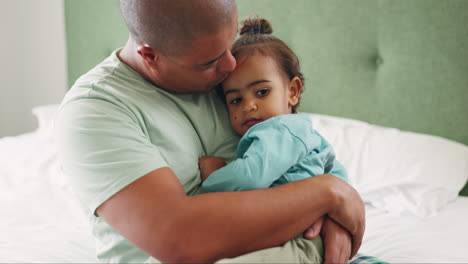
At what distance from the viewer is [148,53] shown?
0.96m

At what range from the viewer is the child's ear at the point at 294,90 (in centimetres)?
120

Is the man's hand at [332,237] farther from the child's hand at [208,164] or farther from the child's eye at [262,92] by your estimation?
the child's eye at [262,92]

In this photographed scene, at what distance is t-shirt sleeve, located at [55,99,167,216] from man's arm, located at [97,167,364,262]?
2 centimetres

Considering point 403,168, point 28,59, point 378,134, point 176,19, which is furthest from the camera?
point 28,59

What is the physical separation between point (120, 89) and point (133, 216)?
0.31m

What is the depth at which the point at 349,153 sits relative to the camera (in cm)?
167

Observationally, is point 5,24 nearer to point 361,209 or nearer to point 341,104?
point 341,104

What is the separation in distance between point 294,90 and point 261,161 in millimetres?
388

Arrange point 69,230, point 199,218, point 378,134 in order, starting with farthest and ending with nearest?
1. point 378,134
2. point 69,230
3. point 199,218

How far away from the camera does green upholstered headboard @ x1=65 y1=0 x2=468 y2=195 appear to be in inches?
66.1

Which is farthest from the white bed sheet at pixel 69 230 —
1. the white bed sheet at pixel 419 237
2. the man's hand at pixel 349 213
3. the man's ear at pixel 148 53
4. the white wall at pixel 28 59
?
the white wall at pixel 28 59

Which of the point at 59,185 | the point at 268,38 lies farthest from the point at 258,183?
the point at 59,185

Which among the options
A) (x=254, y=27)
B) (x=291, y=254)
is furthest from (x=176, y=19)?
(x=291, y=254)

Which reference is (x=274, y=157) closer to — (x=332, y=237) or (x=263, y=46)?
(x=332, y=237)
